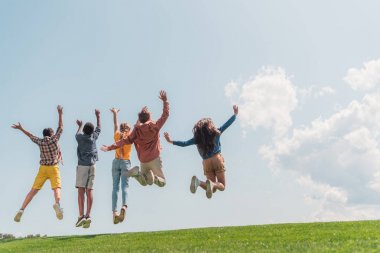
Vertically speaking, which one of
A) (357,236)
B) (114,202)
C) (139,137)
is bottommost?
(357,236)

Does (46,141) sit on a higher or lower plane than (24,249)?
higher

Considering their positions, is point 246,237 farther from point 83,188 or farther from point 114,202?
point 83,188

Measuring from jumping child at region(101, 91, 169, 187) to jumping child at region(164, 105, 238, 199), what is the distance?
1.94 feet

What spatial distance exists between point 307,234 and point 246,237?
203cm

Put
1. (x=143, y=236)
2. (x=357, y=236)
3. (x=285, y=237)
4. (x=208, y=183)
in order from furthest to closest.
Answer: (x=143, y=236) < (x=285, y=237) < (x=357, y=236) < (x=208, y=183)

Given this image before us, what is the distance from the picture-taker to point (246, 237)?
17.0m

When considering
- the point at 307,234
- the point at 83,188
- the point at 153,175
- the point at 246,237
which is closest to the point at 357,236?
the point at 307,234

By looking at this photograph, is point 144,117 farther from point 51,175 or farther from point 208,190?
point 51,175

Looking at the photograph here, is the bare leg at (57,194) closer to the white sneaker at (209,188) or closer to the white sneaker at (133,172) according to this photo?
the white sneaker at (133,172)

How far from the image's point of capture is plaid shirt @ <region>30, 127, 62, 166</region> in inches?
637

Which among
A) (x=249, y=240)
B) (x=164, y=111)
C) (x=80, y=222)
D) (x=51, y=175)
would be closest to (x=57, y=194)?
(x=51, y=175)

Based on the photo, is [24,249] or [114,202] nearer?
[114,202]

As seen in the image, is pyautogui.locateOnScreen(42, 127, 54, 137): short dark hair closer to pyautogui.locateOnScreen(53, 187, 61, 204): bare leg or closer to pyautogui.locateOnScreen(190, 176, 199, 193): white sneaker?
pyautogui.locateOnScreen(53, 187, 61, 204): bare leg

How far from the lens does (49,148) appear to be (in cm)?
1619
